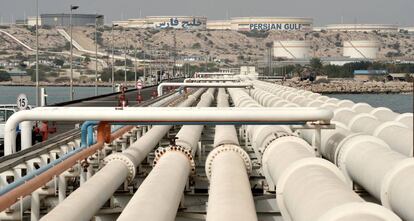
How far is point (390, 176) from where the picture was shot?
453 inches

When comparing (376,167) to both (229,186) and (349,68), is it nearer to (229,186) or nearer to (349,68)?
(229,186)

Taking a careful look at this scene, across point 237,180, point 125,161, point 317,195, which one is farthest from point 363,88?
point 317,195

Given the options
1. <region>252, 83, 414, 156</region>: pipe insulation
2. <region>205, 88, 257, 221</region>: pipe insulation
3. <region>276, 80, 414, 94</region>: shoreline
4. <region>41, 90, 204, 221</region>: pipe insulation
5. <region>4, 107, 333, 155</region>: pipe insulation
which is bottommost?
<region>276, 80, 414, 94</region>: shoreline

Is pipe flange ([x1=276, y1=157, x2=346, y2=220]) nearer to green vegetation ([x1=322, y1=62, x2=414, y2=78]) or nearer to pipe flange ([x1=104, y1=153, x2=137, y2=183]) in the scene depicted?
pipe flange ([x1=104, y1=153, x2=137, y2=183])

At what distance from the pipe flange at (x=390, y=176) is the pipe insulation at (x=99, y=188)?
14.0ft

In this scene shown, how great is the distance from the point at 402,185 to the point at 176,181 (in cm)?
397

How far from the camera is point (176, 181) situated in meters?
13.3

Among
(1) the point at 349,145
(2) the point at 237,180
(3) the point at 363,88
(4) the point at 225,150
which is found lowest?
(3) the point at 363,88

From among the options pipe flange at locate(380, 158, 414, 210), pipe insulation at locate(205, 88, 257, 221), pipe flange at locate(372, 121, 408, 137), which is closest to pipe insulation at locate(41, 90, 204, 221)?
pipe insulation at locate(205, 88, 257, 221)

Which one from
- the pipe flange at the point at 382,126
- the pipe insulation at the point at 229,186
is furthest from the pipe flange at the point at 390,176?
the pipe flange at the point at 382,126

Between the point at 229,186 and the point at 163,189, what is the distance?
1.02 metres

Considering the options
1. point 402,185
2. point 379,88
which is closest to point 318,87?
point 379,88

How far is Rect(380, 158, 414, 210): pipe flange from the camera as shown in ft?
36.9

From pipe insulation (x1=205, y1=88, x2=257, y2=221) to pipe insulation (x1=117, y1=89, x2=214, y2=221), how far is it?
0.53 m
